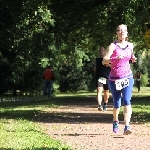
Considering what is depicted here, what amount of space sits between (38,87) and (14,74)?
2.70 metres

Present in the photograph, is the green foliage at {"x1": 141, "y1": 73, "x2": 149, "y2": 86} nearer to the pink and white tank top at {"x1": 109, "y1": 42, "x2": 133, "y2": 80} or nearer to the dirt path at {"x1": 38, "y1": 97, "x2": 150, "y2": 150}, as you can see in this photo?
the dirt path at {"x1": 38, "y1": 97, "x2": 150, "y2": 150}

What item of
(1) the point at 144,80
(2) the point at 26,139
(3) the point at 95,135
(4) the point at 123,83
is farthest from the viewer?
(1) the point at 144,80

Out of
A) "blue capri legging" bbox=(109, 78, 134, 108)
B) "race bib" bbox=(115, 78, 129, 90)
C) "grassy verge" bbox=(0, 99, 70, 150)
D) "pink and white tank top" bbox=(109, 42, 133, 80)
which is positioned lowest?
"grassy verge" bbox=(0, 99, 70, 150)

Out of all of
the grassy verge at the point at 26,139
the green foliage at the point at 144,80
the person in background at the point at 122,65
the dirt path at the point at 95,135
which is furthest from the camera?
the green foliage at the point at 144,80

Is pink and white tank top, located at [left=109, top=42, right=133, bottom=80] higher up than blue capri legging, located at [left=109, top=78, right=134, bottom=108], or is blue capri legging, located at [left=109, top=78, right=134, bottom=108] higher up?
pink and white tank top, located at [left=109, top=42, right=133, bottom=80]

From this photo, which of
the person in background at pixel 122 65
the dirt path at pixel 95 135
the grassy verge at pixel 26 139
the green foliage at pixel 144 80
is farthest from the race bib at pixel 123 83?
the green foliage at pixel 144 80

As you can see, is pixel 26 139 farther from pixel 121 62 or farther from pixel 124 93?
pixel 121 62

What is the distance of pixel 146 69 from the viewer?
2235 inches

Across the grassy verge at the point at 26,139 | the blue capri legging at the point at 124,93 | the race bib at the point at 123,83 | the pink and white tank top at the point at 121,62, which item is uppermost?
the pink and white tank top at the point at 121,62

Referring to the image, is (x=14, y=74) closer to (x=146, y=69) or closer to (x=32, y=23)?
(x=32, y=23)

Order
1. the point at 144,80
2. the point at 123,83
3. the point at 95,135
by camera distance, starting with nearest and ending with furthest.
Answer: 1. the point at 123,83
2. the point at 95,135
3. the point at 144,80

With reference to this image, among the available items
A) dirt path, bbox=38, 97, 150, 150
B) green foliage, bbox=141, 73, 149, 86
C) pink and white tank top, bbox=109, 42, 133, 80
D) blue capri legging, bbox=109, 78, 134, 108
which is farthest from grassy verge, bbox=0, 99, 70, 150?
green foliage, bbox=141, 73, 149, 86

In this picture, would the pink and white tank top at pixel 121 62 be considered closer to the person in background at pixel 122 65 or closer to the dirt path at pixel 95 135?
the person in background at pixel 122 65

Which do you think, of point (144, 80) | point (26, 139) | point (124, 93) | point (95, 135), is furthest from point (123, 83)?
point (144, 80)
